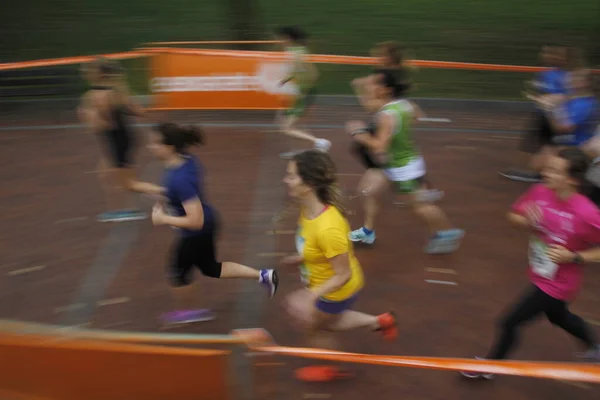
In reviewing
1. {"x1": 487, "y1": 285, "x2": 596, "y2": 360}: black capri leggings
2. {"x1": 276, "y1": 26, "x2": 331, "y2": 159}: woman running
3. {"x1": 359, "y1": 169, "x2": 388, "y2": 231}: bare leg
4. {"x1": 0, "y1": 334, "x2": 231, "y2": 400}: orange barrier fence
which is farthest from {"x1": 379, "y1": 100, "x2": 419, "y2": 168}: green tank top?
{"x1": 0, "y1": 334, "x2": 231, "y2": 400}: orange barrier fence

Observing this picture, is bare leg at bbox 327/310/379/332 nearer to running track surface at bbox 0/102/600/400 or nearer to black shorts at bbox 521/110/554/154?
running track surface at bbox 0/102/600/400

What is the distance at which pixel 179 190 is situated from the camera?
4.12 m

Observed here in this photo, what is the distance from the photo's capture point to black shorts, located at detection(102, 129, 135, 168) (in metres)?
5.91

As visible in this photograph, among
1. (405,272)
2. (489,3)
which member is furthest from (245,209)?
(489,3)

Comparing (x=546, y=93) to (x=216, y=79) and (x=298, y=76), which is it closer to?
(x=298, y=76)

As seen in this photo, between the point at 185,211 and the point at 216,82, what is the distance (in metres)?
5.58

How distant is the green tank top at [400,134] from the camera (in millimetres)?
5121

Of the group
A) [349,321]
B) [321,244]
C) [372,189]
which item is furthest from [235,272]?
[372,189]

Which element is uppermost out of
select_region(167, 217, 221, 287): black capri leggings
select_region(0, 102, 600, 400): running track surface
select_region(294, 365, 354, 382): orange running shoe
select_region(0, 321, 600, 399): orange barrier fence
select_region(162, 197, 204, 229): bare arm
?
select_region(162, 197, 204, 229): bare arm

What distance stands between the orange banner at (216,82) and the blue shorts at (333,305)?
580cm

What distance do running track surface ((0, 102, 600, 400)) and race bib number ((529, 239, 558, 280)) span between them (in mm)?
866

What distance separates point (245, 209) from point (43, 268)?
200 cm

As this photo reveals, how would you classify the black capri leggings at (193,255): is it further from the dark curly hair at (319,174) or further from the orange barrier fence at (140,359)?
the orange barrier fence at (140,359)

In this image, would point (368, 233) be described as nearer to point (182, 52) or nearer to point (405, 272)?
point (405, 272)
